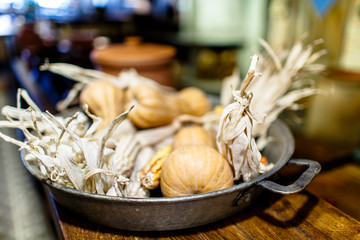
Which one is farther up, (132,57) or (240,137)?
(132,57)

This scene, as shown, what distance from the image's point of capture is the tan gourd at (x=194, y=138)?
73 cm

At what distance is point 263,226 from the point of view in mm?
576

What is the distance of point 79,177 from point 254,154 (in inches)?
14.9

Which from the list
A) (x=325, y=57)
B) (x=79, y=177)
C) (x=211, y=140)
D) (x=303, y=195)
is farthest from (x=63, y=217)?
(x=325, y=57)

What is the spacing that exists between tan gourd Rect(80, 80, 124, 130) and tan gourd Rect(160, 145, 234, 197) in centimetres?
35

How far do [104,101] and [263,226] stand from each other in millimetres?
594

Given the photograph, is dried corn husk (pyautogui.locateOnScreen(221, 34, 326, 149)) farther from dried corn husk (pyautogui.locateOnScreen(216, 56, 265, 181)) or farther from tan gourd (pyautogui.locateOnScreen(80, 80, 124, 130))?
tan gourd (pyautogui.locateOnScreen(80, 80, 124, 130))

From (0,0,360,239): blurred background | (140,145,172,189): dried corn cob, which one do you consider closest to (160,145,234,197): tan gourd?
(140,145,172,189): dried corn cob

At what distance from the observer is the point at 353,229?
0.55 m

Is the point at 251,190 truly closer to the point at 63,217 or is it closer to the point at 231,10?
the point at 63,217

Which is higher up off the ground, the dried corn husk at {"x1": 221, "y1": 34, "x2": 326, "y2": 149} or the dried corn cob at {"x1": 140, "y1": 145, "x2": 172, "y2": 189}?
the dried corn husk at {"x1": 221, "y1": 34, "x2": 326, "y2": 149}

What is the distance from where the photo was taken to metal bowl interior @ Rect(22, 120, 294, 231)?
49cm

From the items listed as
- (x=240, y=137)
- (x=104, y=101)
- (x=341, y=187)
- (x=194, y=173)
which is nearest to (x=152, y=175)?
(x=194, y=173)

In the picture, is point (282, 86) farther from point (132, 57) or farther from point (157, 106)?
point (132, 57)
